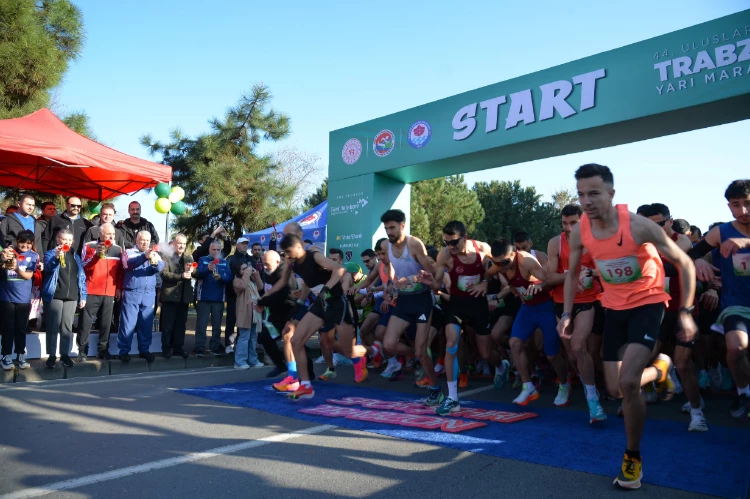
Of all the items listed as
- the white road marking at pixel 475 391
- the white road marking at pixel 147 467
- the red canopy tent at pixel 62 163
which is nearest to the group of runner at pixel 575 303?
the white road marking at pixel 475 391

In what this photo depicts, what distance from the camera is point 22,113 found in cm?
1389

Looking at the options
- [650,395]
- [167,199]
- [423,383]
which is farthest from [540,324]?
[167,199]

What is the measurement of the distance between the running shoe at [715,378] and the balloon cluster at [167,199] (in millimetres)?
11073

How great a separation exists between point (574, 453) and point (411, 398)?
279cm

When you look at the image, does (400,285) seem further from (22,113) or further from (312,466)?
(22,113)

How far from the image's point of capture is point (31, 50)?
13617mm

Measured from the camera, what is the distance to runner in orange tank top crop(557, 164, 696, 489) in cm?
369

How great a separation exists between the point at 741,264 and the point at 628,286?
5.07ft

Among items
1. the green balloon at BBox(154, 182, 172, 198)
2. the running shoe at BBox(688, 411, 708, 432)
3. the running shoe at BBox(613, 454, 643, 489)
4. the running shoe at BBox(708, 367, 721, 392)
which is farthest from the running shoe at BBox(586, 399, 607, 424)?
the green balloon at BBox(154, 182, 172, 198)

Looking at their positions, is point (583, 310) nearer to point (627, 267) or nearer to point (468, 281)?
point (468, 281)

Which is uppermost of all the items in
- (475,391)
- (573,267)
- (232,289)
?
(573,267)

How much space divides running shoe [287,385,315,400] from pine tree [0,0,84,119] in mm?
11421

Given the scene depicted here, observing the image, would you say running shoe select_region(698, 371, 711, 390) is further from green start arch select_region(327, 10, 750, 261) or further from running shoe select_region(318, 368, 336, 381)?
running shoe select_region(318, 368, 336, 381)

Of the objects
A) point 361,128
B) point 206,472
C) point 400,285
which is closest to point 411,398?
point 400,285
